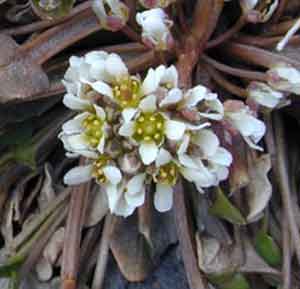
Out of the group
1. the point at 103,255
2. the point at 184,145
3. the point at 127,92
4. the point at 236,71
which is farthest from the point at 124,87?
the point at 103,255

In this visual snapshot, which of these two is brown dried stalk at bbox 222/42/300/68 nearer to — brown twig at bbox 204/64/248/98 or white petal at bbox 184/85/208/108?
brown twig at bbox 204/64/248/98

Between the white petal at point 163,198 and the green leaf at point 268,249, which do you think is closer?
the white petal at point 163,198

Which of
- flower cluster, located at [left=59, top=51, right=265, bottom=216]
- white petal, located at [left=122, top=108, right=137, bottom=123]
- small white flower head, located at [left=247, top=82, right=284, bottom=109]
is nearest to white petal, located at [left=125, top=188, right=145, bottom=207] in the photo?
flower cluster, located at [left=59, top=51, right=265, bottom=216]

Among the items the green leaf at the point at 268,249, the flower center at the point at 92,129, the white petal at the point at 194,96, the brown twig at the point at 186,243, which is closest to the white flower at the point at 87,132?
the flower center at the point at 92,129

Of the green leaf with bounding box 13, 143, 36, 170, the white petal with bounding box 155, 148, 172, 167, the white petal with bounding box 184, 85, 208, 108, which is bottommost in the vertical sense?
the green leaf with bounding box 13, 143, 36, 170

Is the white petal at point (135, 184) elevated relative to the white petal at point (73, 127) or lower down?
lower down

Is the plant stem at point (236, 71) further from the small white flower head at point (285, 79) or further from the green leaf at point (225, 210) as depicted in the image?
the green leaf at point (225, 210)

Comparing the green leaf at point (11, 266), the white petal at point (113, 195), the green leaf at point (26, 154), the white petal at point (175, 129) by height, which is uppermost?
the white petal at point (175, 129)
